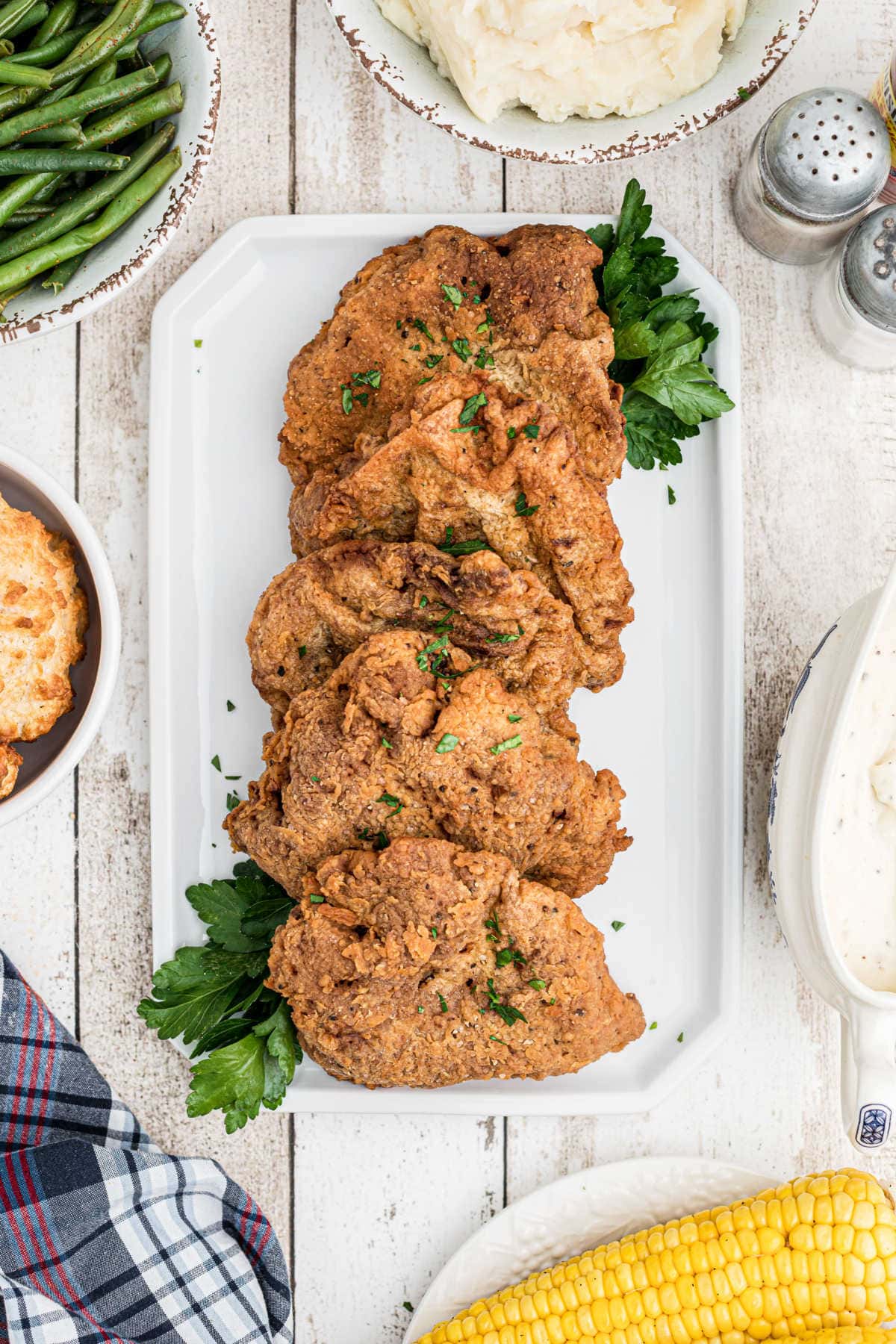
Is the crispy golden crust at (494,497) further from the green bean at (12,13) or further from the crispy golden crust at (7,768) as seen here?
the green bean at (12,13)

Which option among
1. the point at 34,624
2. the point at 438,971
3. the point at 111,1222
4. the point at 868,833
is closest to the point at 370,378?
the point at 34,624

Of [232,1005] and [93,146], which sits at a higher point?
[93,146]

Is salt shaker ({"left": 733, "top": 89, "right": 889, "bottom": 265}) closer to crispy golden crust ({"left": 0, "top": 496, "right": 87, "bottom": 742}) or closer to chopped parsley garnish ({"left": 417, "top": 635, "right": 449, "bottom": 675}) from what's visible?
chopped parsley garnish ({"left": 417, "top": 635, "right": 449, "bottom": 675})

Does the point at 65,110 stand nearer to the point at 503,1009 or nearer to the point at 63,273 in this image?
the point at 63,273

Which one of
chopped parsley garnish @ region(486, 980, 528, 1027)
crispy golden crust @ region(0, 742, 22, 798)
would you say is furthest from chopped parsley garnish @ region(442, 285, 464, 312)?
chopped parsley garnish @ region(486, 980, 528, 1027)

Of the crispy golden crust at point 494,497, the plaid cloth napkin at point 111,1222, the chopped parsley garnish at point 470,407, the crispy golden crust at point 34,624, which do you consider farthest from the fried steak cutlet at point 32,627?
the chopped parsley garnish at point 470,407

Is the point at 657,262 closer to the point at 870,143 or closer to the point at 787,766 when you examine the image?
the point at 870,143
